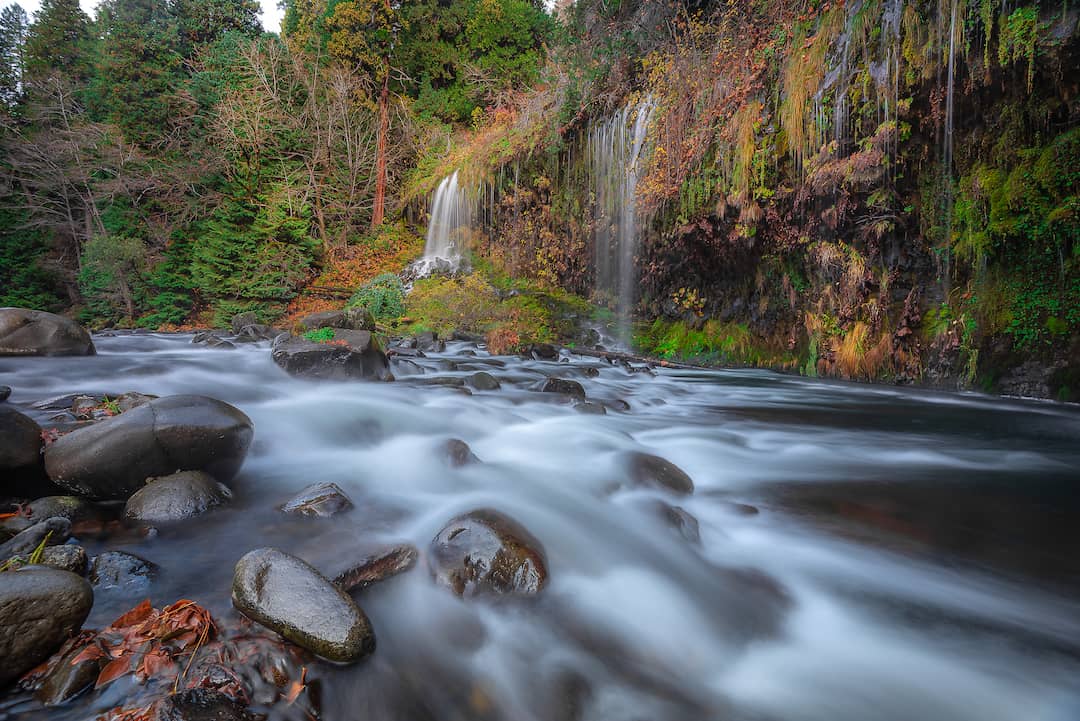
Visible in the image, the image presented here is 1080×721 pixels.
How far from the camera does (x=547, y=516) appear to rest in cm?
298

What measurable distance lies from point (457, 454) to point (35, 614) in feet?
7.95

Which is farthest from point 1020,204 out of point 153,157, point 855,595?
point 153,157

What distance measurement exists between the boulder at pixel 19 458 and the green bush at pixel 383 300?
33.4 feet

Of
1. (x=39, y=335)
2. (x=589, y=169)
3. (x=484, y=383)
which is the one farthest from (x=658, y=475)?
(x=589, y=169)

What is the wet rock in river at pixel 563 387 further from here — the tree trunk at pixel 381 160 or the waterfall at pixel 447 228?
the tree trunk at pixel 381 160

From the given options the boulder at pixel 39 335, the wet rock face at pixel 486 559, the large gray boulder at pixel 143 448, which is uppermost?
the boulder at pixel 39 335

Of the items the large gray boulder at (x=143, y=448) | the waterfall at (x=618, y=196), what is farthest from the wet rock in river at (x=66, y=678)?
the waterfall at (x=618, y=196)

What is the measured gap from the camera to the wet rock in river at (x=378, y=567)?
6.73 ft

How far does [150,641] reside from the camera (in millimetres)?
1521

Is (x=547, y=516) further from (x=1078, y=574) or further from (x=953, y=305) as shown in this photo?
(x=953, y=305)

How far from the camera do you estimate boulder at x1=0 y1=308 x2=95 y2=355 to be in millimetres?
5655

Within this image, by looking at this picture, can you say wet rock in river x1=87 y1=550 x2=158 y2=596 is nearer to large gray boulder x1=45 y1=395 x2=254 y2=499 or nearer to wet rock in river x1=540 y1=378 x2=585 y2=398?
large gray boulder x1=45 y1=395 x2=254 y2=499

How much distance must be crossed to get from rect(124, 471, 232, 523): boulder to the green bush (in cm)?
1036

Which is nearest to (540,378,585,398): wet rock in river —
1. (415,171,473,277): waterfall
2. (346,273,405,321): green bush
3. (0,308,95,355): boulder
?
(0,308,95,355): boulder
